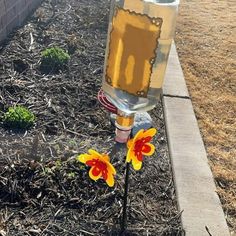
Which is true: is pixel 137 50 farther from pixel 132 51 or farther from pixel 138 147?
pixel 138 147

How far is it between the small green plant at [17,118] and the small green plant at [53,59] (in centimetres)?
109

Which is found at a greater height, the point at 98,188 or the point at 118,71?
the point at 118,71

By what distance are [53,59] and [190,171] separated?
81.9 inches

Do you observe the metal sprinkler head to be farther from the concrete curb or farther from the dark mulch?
the concrete curb

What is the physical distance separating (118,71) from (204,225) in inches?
55.1

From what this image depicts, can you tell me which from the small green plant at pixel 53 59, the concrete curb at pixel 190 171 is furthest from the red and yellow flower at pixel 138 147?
the small green plant at pixel 53 59

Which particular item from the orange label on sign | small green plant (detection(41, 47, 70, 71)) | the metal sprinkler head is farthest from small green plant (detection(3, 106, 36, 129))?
→ the orange label on sign

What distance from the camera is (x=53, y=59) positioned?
464 cm

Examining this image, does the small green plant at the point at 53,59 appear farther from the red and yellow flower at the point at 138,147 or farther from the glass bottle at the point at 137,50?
the red and yellow flower at the point at 138,147

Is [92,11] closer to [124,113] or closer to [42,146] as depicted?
[42,146]

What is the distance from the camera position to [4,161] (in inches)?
126

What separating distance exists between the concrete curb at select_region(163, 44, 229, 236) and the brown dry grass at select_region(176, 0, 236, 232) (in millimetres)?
177

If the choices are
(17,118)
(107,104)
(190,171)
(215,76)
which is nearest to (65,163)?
(17,118)

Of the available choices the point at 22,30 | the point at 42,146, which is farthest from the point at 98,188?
the point at 22,30
